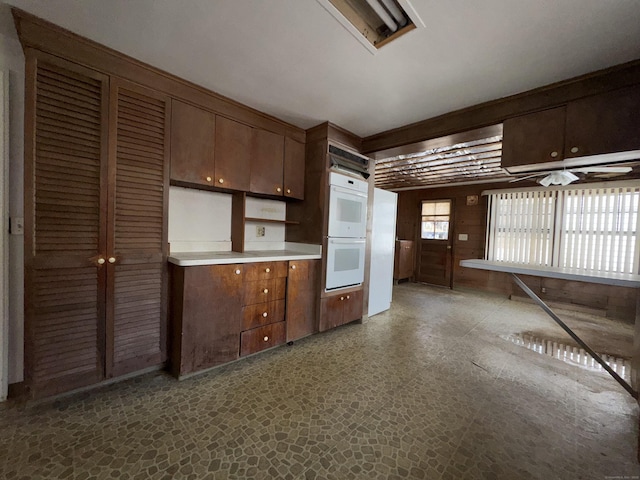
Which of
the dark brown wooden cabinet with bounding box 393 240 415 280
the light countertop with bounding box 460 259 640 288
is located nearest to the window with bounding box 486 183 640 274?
the dark brown wooden cabinet with bounding box 393 240 415 280

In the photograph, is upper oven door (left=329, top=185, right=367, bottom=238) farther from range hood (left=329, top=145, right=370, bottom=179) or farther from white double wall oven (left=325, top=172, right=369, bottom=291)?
range hood (left=329, top=145, right=370, bottom=179)

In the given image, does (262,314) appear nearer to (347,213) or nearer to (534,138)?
(347,213)

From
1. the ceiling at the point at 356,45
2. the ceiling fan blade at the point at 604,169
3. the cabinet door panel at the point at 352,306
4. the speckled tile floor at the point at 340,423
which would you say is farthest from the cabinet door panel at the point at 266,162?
the ceiling fan blade at the point at 604,169

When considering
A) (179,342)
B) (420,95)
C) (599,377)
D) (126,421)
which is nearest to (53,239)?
(179,342)

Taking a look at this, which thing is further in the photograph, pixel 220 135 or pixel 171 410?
pixel 220 135

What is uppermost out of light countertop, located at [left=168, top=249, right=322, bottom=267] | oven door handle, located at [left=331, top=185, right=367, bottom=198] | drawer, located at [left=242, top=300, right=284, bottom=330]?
oven door handle, located at [left=331, top=185, right=367, bottom=198]

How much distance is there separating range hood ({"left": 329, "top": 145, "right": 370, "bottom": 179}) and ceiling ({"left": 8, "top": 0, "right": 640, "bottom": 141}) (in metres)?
0.66

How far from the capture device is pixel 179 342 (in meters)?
1.88

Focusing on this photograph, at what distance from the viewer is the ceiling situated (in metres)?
1.32

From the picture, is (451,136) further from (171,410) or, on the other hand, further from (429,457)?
(171,410)

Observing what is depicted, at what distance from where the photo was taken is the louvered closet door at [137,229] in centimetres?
175

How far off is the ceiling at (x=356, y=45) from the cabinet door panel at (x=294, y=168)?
0.63 meters

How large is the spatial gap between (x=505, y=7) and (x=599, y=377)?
301 cm

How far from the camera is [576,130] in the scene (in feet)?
5.96
